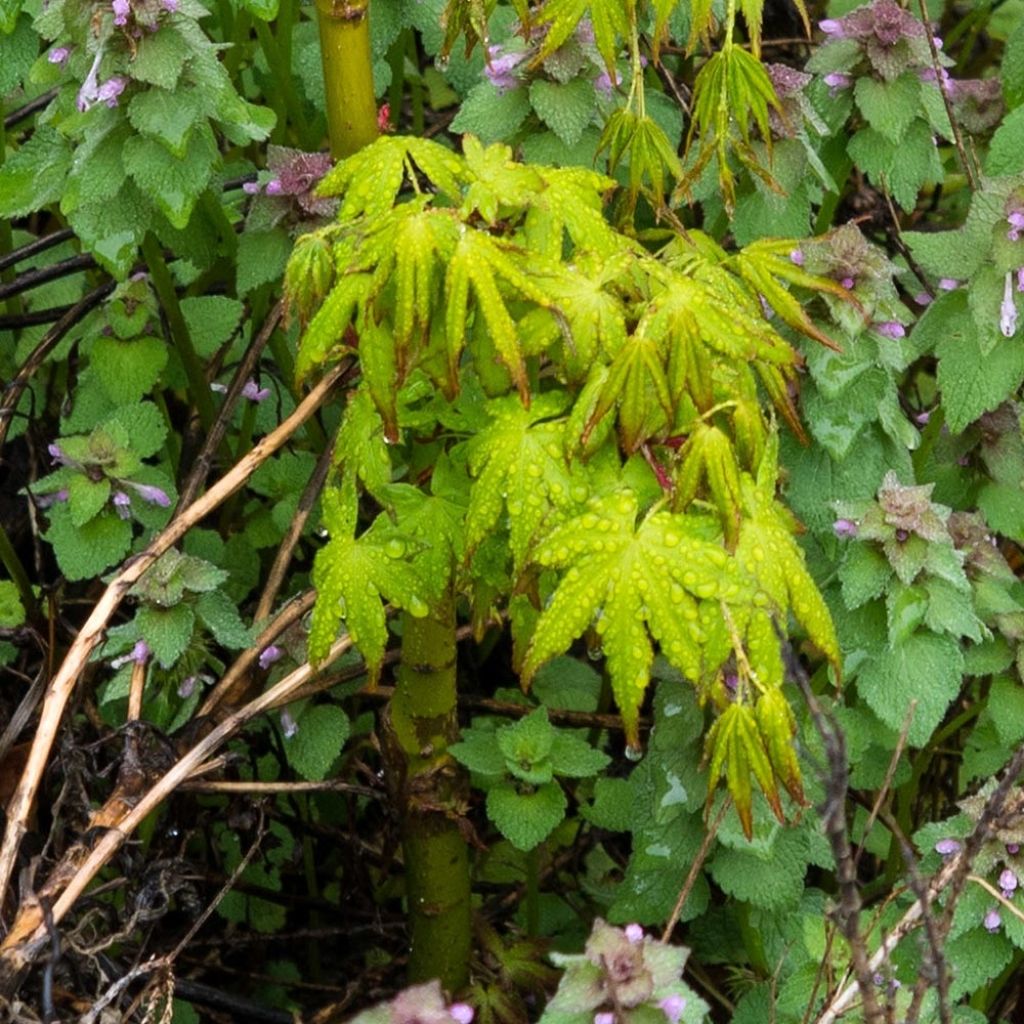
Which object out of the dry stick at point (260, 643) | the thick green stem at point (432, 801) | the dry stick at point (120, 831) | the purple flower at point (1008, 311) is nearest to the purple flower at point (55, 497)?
the dry stick at point (260, 643)

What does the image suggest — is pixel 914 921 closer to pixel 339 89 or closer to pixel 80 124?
pixel 339 89

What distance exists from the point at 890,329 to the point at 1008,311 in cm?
15

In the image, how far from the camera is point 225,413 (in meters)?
2.28

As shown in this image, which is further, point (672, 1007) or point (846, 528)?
point (846, 528)

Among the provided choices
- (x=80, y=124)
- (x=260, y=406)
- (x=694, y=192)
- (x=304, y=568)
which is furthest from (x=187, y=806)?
(x=694, y=192)

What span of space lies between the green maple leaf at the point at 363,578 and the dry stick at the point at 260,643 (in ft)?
1.25

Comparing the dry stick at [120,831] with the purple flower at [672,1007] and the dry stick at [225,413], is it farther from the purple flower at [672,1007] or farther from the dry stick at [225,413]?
the purple flower at [672,1007]

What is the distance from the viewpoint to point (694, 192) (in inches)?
89.8

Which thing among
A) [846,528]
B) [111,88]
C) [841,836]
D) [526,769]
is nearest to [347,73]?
[111,88]

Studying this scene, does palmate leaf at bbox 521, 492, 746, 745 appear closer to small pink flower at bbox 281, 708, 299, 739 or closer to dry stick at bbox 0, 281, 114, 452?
small pink flower at bbox 281, 708, 299, 739

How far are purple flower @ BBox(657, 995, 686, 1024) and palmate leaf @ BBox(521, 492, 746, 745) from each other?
0.25 m

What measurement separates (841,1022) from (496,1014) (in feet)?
1.61

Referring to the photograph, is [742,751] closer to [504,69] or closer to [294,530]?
[294,530]

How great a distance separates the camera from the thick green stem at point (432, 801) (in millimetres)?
1915
